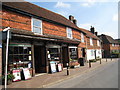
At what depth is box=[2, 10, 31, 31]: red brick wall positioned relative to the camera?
1001 cm

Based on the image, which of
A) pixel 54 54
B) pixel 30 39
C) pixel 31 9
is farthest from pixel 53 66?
pixel 31 9

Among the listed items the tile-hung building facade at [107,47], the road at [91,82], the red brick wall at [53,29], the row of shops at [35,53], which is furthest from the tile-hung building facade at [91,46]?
the road at [91,82]

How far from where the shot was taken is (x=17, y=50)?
10.2 metres

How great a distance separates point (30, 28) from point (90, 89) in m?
8.15

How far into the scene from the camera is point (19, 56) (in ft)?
34.1

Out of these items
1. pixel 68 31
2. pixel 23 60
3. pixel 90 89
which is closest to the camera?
pixel 90 89

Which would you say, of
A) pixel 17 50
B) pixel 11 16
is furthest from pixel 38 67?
pixel 11 16

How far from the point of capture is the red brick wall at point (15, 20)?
1001cm

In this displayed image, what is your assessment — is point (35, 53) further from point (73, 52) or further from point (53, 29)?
point (73, 52)

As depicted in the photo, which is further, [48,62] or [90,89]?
[48,62]

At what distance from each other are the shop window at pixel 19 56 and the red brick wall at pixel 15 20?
192 centimetres

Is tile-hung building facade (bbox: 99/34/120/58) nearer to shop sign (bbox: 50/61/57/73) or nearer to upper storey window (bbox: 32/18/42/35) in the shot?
shop sign (bbox: 50/61/57/73)

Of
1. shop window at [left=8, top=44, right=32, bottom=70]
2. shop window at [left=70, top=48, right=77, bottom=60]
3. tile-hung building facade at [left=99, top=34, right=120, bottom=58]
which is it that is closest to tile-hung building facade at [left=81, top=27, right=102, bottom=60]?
shop window at [left=70, top=48, right=77, bottom=60]

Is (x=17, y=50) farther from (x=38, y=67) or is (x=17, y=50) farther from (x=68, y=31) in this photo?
(x=68, y=31)
